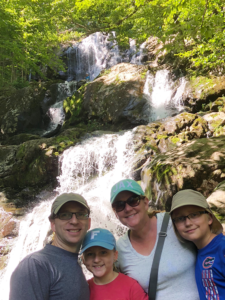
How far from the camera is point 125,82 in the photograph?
13.6m

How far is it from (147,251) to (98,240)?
44cm

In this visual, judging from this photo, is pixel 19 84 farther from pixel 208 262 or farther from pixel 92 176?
pixel 208 262

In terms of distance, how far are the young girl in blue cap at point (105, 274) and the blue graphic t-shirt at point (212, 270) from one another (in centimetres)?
41

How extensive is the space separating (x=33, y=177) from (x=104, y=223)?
212 inches

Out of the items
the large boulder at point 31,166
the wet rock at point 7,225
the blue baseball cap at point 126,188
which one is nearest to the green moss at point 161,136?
the large boulder at point 31,166

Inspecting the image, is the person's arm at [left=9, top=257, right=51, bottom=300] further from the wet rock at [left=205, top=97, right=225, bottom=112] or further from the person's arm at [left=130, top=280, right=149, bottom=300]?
the wet rock at [left=205, top=97, right=225, bottom=112]

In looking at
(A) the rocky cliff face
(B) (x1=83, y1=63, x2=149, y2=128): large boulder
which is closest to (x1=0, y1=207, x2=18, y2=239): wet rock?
(A) the rocky cliff face

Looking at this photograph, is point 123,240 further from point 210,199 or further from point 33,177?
point 33,177

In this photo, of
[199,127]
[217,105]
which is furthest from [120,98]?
[199,127]

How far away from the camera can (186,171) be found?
16.6 ft

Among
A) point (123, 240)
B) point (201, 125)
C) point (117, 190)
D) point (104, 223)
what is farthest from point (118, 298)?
point (201, 125)

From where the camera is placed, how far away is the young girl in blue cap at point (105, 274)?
1608mm

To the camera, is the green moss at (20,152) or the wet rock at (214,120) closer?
the wet rock at (214,120)

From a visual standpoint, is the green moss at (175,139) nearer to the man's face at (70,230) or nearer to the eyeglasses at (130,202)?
the eyeglasses at (130,202)
